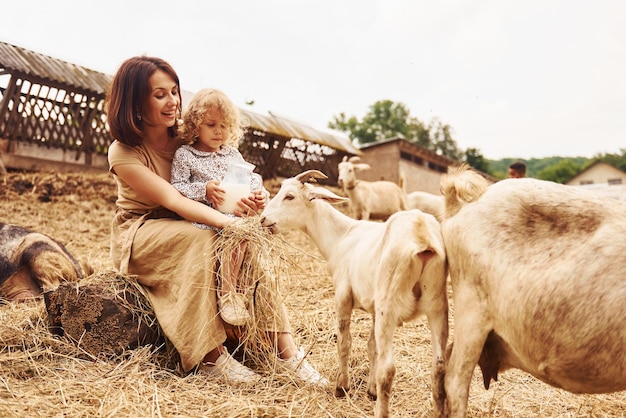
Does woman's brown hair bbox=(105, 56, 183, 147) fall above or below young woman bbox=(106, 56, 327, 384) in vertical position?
above

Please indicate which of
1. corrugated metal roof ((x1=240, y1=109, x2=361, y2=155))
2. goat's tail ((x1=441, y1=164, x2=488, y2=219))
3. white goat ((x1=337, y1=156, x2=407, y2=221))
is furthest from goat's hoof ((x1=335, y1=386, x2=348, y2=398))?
corrugated metal roof ((x1=240, y1=109, x2=361, y2=155))

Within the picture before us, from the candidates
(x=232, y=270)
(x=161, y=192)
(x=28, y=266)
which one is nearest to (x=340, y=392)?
(x=232, y=270)

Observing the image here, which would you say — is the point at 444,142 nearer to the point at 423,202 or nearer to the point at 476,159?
the point at 476,159

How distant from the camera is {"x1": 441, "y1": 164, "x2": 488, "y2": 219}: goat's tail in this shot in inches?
111

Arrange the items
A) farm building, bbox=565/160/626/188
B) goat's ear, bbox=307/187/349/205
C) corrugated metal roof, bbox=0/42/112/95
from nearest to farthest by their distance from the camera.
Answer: goat's ear, bbox=307/187/349/205 → corrugated metal roof, bbox=0/42/112/95 → farm building, bbox=565/160/626/188

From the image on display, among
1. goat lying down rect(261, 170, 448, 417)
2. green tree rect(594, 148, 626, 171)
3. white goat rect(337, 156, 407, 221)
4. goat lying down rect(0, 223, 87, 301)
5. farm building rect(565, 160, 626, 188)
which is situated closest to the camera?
goat lying down rect(261, 170, 448, 417)

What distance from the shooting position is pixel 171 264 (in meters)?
3.84

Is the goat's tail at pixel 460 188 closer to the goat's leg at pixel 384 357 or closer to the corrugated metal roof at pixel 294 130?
the goat's leg at pixel 384 357

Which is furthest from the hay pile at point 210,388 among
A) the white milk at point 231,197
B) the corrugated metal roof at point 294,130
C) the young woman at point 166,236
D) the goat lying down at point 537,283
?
the corrugated metal roof at point 294,130

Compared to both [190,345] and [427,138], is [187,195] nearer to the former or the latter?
[190,345]

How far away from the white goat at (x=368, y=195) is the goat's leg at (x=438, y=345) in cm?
1096

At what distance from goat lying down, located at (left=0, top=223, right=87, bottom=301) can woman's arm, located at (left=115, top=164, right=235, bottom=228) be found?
2.24 metres

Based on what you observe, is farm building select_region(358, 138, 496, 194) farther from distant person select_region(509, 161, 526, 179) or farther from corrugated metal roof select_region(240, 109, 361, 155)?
distant person select_region(509, 161, 526, 179)

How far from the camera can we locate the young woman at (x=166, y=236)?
12.0 ft
